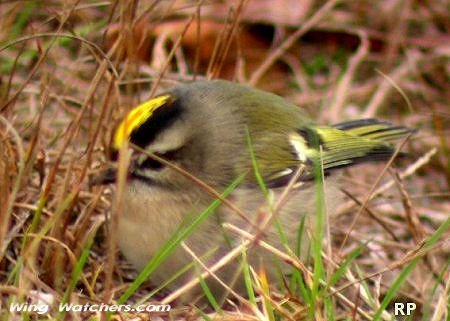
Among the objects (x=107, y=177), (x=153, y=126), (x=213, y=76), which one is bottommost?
(x=107, y=177)

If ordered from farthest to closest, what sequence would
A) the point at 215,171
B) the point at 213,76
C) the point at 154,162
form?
the point at 213,76
the point at 215,171
the point at 154,162

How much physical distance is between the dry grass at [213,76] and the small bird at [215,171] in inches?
4.3

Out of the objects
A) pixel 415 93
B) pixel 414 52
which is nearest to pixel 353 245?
pixel 415 93

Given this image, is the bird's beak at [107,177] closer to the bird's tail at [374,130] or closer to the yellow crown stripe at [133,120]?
the yellow crown stripe at [133,120]

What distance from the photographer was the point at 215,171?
2842mm

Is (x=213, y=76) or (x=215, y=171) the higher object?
(x=213, y=76)

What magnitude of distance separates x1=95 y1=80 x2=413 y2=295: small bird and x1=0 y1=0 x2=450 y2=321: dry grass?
0.11 metres

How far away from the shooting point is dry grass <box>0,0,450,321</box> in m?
2.54

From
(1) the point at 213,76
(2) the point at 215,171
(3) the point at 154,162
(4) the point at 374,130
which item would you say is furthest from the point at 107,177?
(4) the point at 374,130

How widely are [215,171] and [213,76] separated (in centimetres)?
73

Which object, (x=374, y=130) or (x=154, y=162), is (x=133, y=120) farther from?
(x=374, y=130)

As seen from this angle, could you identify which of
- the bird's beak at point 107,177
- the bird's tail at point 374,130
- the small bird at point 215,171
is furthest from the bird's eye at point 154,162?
the bird's tail at point 374,130

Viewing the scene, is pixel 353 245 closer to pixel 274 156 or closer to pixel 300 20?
pixel 274 156

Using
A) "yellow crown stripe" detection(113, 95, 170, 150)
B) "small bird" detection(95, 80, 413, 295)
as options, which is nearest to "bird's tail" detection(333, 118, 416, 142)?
"small bird" detection(95, 80, 413, 295)
